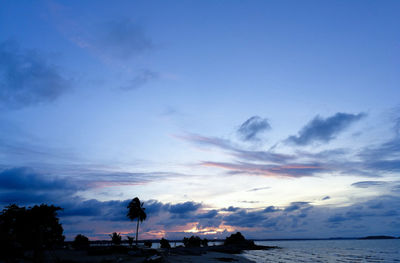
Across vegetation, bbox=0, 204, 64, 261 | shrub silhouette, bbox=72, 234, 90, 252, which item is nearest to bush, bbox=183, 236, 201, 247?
shrub silhouette, bbox=72, 234, 90, 252

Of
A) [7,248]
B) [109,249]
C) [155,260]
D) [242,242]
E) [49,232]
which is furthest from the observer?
[242,242]

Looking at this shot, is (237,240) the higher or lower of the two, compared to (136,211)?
lower

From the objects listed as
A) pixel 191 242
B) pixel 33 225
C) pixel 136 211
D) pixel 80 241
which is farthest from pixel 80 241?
pixel 33 225

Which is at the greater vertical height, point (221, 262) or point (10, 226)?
point (10, 226)

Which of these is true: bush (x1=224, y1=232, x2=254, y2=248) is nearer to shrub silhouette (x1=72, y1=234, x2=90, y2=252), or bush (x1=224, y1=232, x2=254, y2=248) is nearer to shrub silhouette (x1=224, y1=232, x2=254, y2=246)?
shrub silhouette (x1=224, y1=232, x2=254, y2=246)

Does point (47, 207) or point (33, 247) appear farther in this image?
point (47, 207)

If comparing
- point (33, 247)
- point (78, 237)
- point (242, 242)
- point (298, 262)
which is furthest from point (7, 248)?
point (242, 242)

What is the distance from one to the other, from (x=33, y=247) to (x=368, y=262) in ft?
308

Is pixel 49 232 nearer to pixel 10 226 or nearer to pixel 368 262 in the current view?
pixel 10 226

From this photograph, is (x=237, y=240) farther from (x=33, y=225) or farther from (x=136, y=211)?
(x=33, y=225)

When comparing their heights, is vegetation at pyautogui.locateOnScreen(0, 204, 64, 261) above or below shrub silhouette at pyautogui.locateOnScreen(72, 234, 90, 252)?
above

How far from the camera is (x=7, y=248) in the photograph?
629 inches

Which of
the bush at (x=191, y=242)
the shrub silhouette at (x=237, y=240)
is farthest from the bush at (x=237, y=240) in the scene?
the bush at (x=191, y=242)

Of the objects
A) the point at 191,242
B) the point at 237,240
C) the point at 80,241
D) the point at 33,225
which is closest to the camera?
the point at 33,225
